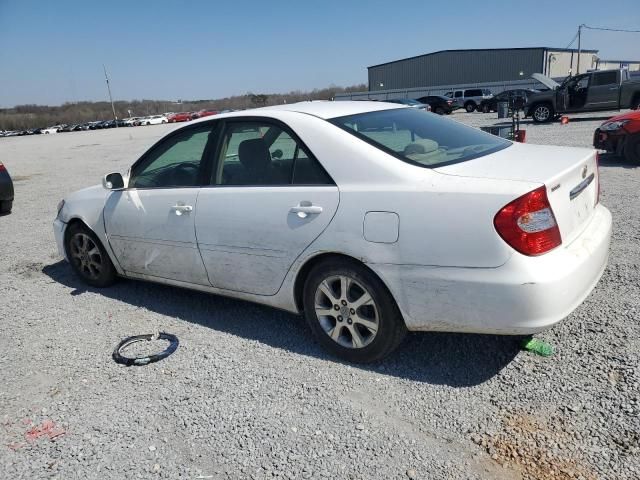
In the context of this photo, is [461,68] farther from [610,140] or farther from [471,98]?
[610,140]

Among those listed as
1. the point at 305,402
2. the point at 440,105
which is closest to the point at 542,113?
the point at 440,105

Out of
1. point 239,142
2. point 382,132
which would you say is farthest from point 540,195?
point 239,142

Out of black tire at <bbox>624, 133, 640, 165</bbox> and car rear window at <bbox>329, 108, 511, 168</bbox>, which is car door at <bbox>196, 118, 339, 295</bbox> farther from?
black tire at <bbox>624, 133, 640, 165</bbox>

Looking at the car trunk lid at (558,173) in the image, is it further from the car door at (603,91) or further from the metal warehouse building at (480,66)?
the metal warehouse building at (480,66)

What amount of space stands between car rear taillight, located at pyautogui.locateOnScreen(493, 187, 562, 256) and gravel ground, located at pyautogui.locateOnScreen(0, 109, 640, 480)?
841 mm

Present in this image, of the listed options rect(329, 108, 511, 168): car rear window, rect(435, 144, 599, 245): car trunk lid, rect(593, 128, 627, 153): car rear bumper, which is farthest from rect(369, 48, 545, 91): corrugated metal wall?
rect(435, 144, 599, 245): car trunk lid

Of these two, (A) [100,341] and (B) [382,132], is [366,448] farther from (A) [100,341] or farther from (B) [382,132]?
(A) [100,341]

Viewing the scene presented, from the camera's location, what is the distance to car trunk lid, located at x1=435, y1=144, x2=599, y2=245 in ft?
8.43

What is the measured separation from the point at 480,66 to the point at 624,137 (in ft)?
197

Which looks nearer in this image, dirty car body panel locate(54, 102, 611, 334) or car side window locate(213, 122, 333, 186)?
dirty car body panel locate(54, 102, 611, 334)

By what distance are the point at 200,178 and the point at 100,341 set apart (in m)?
1.43

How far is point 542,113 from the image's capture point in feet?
65.4

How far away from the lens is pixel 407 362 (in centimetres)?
306

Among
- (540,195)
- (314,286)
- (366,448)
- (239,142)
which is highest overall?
(239,142)
